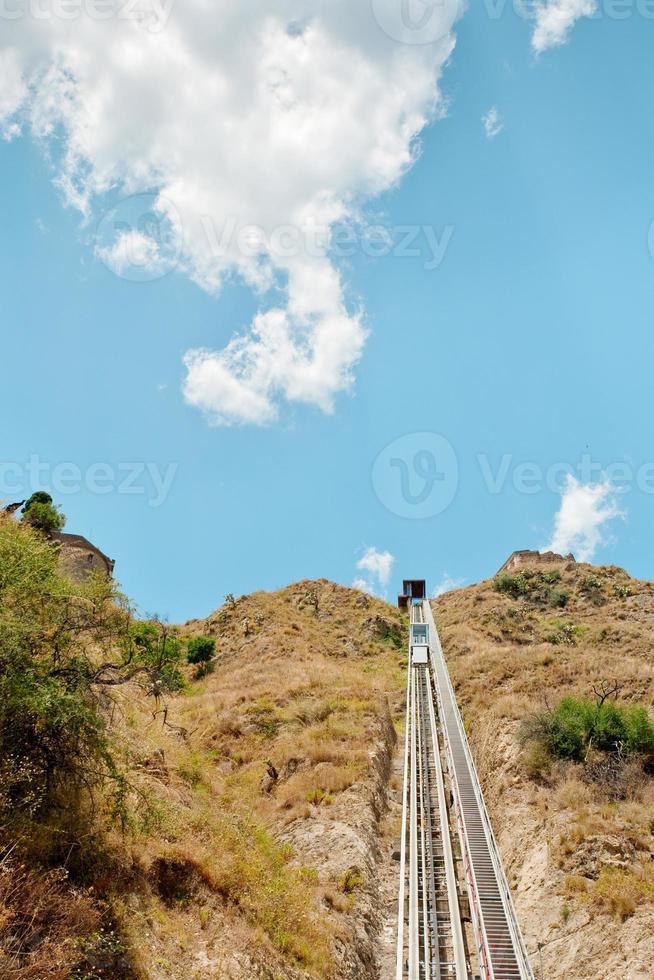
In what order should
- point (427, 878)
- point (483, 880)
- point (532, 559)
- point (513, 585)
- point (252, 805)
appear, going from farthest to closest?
point (532, 559) → point (513, 585) → point (252, 805) → point (427, 878) → point (483, 880)

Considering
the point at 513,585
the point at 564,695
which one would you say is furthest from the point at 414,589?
the point at 564,695

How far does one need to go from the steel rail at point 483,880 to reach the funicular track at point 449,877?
0.02 metres

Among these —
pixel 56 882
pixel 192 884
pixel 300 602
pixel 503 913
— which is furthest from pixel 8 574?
pixel 300 602

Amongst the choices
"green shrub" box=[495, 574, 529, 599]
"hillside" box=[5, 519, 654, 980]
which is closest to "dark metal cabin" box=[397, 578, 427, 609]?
"green shrub" box=[495, 574, 529, 599]

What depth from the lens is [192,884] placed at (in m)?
10.2

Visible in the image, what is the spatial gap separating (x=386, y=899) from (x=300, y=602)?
3524cm

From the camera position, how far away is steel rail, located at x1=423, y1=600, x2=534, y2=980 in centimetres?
1045

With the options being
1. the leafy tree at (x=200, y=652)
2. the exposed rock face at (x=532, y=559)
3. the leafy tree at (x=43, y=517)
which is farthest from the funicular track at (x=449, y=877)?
the exposed rock face at (x=532, y=559)

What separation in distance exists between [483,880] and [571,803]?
3872 mm

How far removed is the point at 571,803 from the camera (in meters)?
15.6

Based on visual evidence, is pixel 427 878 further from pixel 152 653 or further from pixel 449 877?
pixel 152 653

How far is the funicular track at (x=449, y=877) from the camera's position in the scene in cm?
1059

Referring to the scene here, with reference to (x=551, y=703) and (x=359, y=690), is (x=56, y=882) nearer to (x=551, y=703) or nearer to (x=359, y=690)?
(x=551, y=703)

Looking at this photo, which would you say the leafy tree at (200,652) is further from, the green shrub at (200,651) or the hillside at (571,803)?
the hillside at (571,803)
